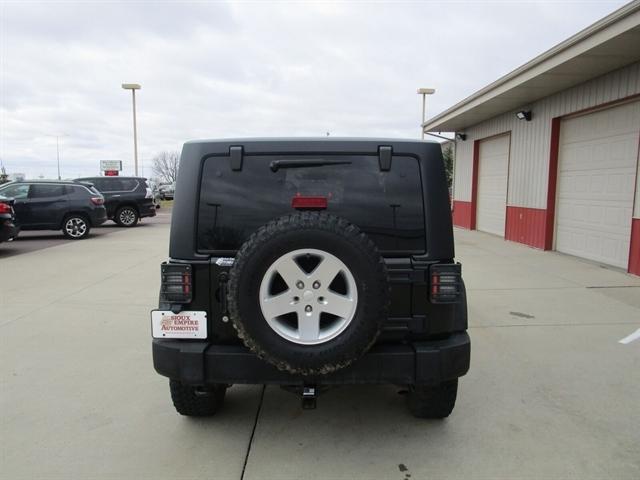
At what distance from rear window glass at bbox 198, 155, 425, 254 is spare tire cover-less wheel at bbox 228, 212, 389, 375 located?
316mm

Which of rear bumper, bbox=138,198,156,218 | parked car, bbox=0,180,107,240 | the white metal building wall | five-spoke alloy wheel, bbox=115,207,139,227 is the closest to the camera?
the white metal building wall

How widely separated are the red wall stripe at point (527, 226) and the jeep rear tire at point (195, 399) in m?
9.40

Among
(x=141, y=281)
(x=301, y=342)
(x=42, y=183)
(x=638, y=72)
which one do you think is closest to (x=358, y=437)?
(x=301, y=342)

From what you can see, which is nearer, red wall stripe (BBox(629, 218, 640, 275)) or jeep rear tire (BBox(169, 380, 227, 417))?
jeep rear tire (BBox(169, 380, 227, 417))

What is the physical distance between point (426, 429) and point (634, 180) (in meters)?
6.82

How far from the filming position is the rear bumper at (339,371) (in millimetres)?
2650

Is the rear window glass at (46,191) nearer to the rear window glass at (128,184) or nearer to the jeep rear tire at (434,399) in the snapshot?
the rear window glass at (128,184)

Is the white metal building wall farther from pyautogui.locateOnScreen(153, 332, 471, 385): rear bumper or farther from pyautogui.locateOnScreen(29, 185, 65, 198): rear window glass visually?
pyautogui.locateOnScreen(29, 185, 65, 198): rear window glass

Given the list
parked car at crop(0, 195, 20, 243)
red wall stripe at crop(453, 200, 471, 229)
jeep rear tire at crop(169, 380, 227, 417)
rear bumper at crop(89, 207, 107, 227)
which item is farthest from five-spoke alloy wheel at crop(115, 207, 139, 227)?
jeep rear tire at crop(169, 380, 227, 417)

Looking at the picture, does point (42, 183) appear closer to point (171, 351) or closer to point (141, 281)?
point (141, 281)

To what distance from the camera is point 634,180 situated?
783 cm

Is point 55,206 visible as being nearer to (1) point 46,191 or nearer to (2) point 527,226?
(1) point 46,191

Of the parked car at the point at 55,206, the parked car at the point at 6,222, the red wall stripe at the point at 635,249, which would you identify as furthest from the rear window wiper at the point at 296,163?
the parked car at the point at 55,206

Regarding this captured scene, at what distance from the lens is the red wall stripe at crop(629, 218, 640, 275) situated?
7.67 meters
